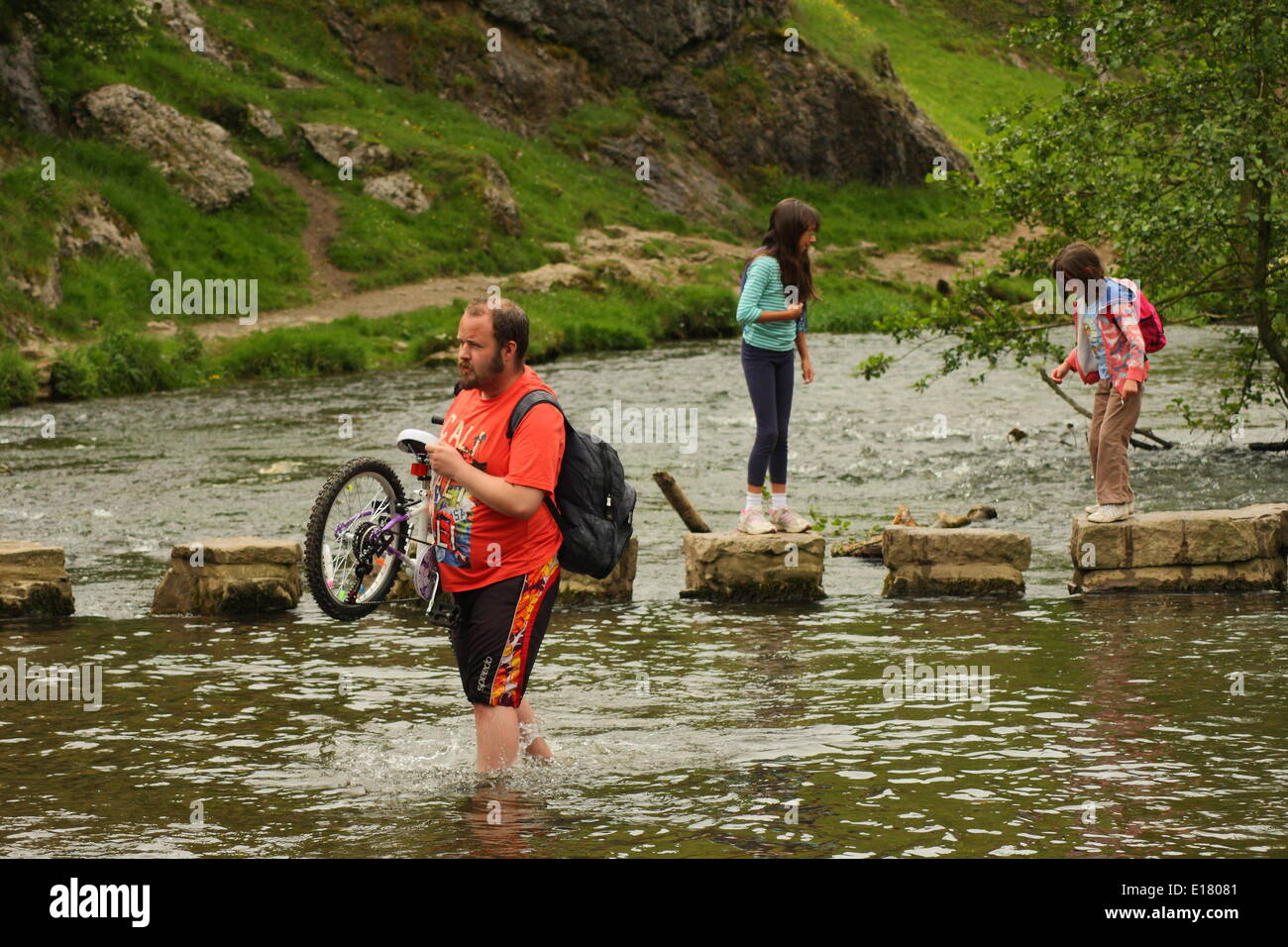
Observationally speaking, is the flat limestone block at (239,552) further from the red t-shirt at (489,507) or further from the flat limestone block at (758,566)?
the red t-shirt at (489,507)

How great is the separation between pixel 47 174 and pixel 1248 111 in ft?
97.9

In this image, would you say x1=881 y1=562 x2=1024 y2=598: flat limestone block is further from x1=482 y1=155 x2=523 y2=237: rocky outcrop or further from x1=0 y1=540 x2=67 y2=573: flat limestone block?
x1=482 y1=155 x2=523 y2=237: rocky outcrop

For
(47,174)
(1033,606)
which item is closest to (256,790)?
(1033,606)

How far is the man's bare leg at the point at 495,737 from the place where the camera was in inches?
298

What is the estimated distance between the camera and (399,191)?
165 ft

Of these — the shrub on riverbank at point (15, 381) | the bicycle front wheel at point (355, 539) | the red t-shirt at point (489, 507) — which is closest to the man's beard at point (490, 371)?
the red t-shirt at point (489, 507)

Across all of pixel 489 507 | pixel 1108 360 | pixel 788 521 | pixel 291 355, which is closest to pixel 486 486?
pixel 489 507

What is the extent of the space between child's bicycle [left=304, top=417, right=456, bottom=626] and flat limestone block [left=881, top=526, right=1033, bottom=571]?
14.7 ft

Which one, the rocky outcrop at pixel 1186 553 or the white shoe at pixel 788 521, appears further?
the white shoe at pixel 788 521

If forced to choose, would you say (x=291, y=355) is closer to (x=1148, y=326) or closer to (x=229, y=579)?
(x=229, y=579)

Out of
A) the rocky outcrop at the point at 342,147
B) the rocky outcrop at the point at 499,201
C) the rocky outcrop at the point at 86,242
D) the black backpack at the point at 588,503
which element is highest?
the rocky outcrop at the point at 342,147

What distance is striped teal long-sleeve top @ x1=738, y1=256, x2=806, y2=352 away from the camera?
12.3m

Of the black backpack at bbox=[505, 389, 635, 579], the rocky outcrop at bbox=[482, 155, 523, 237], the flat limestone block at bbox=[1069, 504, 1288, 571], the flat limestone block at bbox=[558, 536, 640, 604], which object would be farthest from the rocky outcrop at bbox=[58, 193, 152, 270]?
the black backpack at bbox=[505, 389, 635, 579]

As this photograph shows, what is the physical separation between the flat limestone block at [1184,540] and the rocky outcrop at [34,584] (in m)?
7.63
